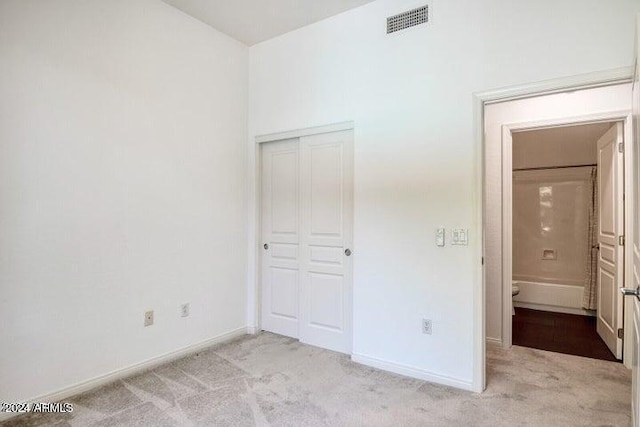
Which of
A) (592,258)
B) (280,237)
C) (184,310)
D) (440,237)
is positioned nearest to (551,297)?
(592,258)

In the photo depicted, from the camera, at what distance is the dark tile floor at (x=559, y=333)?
3.31m

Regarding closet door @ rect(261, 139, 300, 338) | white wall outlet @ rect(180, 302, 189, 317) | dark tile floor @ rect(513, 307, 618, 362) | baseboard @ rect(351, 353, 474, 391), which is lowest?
dark tile floor @ rect(513, 307, 618, 362)

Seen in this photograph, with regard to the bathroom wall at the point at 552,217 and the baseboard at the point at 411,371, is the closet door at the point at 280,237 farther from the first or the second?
the bathroom wall at the point at 552,217

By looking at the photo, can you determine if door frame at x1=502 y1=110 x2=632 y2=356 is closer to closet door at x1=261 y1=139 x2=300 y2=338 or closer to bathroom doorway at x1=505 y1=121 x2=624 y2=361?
bathroom doorway at x1=505 y1=121 x2=624 y2=361

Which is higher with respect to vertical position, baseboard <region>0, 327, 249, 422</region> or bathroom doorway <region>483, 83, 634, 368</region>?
bathroom doorway <region>483, 83, 634, 368</region>

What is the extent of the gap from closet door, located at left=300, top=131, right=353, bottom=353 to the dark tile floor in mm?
1845

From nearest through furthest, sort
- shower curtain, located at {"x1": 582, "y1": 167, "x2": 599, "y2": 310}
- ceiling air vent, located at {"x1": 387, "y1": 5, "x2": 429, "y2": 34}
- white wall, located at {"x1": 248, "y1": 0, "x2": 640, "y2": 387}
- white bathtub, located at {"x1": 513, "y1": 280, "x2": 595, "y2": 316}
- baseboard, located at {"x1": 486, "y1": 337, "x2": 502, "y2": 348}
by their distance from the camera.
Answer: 1. white wall, located at {"x1": 248, "y1": 0, "x2": 640, "y2": 387}
2. ceiling air vent, located at {"x1": 387, "y1": 5, "x2": 429, "y2": 34}
3. baseboard, located at {"x1": 486, "y1": 337, "x2": 502, "y2": 348}
4. shower curtain, located at {"x1": 582, "y1": 167, "x2": 599, "y2": 310}
5. white bathtub, located at {"x1": 513, "y1": 280, "x2": 595, "y2": 316}

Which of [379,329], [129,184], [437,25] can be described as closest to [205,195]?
[129,184]

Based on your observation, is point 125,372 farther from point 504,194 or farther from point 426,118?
point 504,194

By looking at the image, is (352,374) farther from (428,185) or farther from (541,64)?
(541,64)

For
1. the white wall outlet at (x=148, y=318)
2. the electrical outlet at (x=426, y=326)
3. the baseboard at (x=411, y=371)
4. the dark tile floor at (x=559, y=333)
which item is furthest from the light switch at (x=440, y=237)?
the white wall outlet at (x=148, y=318)

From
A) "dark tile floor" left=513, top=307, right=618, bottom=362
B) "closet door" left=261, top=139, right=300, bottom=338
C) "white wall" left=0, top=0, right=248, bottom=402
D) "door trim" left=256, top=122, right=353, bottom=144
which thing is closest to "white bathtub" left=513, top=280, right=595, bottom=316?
"dark tile floor" left=513, top=307, right=618, bottom=362

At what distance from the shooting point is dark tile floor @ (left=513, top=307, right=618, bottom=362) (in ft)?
10.8

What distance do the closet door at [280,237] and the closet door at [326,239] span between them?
13 cm
